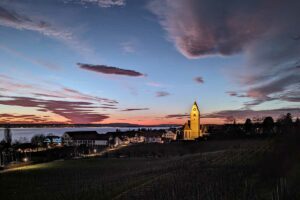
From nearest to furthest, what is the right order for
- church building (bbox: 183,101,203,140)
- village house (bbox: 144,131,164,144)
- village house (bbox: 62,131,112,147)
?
village house (bbox: 62,131,112,147) → church building (bbox: 183,101,203,140) → village house (bbox: 144,131,164,144)

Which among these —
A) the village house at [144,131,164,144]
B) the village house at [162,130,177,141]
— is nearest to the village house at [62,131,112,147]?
the village house at [144,131,164,144]

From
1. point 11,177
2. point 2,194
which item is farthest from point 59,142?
point 2,194

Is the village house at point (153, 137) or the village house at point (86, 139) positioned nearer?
the village house at point (86, 139)

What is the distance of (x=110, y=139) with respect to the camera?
15625 centimetres

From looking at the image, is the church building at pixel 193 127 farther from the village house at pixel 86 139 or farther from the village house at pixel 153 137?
the village house at pixel 86 139

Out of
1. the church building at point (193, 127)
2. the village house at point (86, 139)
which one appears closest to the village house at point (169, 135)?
the church building at point (193, 127)

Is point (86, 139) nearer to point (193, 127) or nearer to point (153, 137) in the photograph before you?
point (153, 137)

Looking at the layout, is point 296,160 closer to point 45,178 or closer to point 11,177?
point 45,178

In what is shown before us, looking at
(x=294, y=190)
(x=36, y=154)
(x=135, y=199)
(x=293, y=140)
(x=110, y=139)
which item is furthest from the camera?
(x=110, y=139)

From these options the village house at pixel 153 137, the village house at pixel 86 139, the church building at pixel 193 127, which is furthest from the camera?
the village house at pixel 153 137

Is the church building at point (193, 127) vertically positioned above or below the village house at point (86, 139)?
above

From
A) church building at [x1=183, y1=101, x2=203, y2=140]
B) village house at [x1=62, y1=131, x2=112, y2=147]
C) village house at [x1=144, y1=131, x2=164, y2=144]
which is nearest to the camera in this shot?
village house at [x1=62, y1=131, x2=112, y2=147]

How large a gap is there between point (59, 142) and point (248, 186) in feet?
473

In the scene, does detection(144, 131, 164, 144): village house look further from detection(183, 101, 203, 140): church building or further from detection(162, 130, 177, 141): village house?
detection(183, 101, 203, 140): church building
